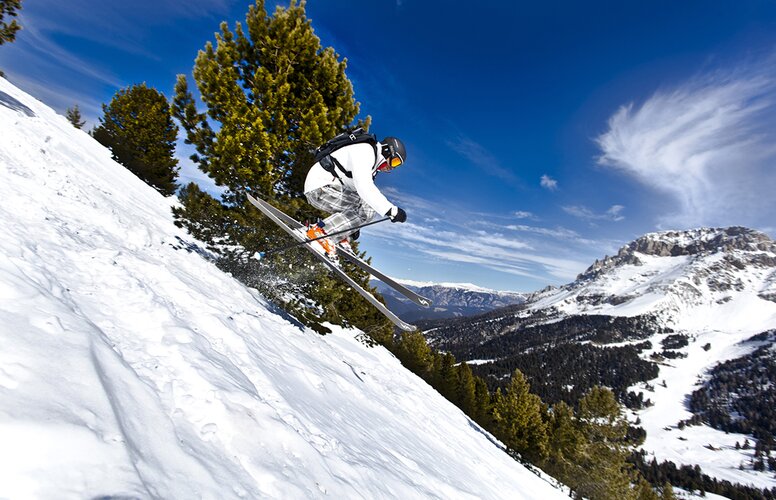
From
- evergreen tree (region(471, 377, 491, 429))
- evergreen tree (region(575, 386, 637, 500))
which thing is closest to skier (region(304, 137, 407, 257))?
evergreen tree (region(575, 386, 637, 500))

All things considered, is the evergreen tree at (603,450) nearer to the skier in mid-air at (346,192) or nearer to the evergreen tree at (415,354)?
the evergreen tree at (415,354)

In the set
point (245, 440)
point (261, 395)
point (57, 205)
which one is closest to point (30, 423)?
point (245, 440)

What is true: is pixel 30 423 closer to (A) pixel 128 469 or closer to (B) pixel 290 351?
(A) pixel 128 469

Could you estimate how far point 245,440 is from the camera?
313 cm

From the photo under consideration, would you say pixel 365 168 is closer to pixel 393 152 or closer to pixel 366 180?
pixel 366 180

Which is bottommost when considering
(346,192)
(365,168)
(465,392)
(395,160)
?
(465,392)

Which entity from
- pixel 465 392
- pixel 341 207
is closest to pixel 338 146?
pixel 341 207

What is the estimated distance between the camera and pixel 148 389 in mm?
2922

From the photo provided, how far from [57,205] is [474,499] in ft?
32.9

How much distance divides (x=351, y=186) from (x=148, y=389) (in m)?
5.23

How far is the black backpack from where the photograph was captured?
21.8ft

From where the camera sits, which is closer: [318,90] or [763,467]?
[318,90]

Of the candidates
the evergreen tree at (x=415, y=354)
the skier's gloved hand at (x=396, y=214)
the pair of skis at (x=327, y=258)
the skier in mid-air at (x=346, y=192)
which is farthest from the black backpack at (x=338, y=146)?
the evergreen tree at (x=415, y=354)

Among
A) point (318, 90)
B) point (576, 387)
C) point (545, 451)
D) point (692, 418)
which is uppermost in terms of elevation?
point (692, 418)
